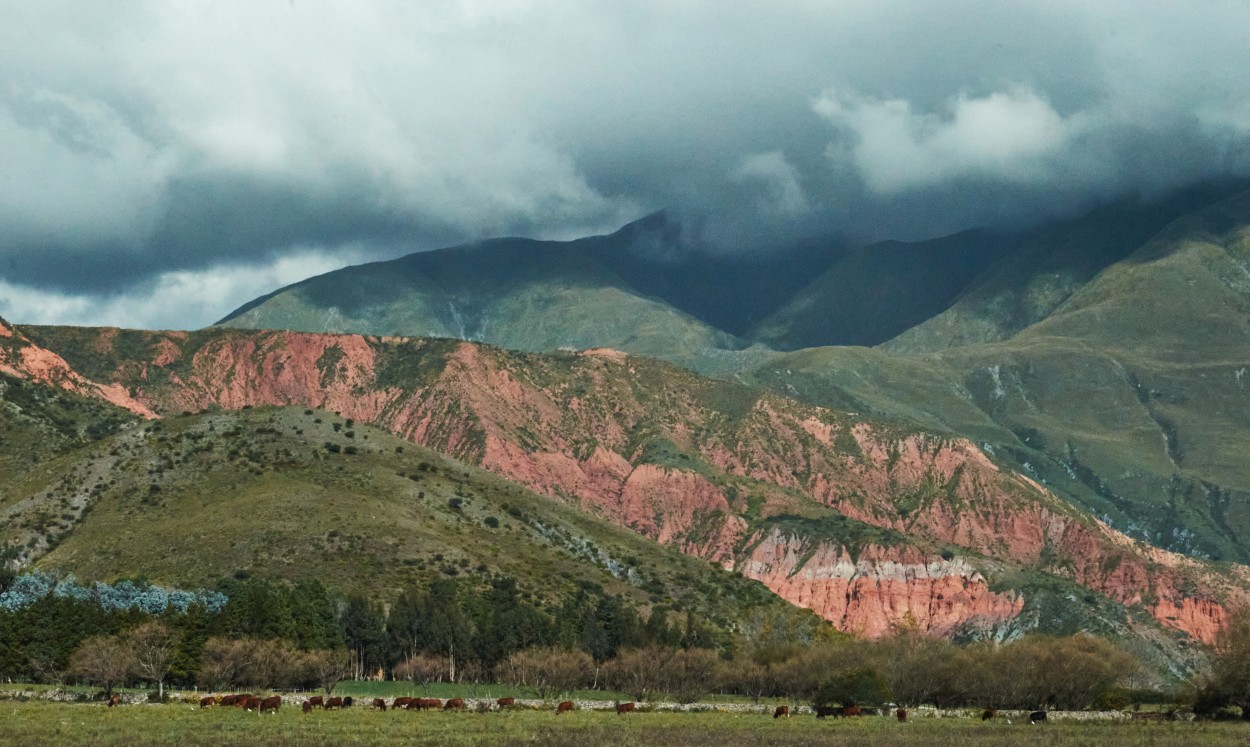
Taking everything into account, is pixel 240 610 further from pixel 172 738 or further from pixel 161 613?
pixel 172 738

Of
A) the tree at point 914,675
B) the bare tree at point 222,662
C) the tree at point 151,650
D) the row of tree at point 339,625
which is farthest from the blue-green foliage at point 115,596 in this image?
the tree at point 914,675

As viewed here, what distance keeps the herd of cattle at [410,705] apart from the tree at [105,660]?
2985 millimetres

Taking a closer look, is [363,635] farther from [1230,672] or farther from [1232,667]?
[1232,667]

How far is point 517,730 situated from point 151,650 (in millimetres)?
46910

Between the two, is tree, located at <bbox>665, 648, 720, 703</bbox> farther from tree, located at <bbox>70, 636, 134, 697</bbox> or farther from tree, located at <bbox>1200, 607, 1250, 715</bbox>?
tree, located at <bbox>70, 636, 134, 697</bbox>

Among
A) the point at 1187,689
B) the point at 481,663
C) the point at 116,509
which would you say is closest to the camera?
the point at 1187,689

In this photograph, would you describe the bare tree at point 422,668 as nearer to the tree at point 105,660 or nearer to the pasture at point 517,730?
the tree at point 105,660

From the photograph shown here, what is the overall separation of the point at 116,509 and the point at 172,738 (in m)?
120

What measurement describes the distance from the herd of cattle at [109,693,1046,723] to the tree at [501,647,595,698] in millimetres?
14171

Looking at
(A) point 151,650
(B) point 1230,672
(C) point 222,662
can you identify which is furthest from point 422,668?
(B) point 1230,672

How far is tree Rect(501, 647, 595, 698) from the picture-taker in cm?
13962

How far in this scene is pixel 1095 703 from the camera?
14312 cm

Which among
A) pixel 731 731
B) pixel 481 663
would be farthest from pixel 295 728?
pixel 481 663

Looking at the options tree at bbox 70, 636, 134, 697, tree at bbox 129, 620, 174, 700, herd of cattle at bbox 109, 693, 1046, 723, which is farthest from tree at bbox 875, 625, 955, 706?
tree at bbox 70, 636, 134, 697
